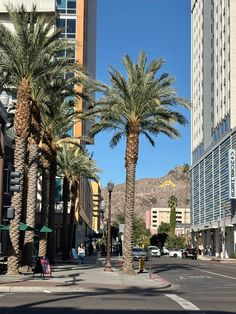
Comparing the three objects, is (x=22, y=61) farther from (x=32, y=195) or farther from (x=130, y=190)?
(x=130, y=190)

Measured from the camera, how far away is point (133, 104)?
106 feet

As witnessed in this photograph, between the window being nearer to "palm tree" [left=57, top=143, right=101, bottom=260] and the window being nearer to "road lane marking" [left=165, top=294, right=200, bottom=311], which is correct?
"palm tree" [left=57, top=143, right=101, bottom=260]

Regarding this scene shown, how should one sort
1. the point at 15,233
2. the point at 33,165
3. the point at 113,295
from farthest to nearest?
the point at 33,165
the point at 15,233
the point at 113,295

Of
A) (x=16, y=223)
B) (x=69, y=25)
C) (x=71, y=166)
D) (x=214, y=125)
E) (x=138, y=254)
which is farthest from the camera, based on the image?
(x=214, y=125)

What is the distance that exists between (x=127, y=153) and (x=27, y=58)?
8.59 metres

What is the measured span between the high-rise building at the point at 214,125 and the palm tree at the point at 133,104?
44029 mm

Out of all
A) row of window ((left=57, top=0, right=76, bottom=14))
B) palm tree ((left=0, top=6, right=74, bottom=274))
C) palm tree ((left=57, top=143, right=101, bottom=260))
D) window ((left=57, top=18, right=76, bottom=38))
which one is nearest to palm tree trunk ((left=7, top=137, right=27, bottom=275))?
palm tree ((left=0, top=6, right=74, bottom=274))

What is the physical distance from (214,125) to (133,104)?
211 ft

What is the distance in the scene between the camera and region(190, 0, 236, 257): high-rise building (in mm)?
81125

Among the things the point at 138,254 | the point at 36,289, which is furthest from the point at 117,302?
the point at 138,254

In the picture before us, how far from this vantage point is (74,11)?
7281 cm

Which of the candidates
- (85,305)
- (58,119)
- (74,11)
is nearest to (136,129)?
(58,119)

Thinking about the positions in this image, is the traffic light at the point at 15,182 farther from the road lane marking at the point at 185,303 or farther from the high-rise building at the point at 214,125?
the high-rise building at the point at 214,125

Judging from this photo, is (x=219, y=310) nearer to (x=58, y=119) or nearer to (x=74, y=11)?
(x=58, y=119)
